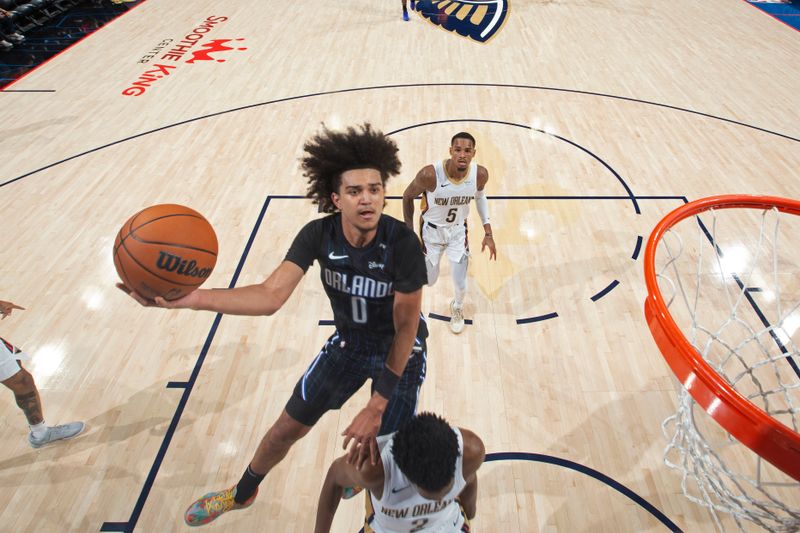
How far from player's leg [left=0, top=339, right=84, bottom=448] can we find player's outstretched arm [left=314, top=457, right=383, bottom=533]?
89.7 inches

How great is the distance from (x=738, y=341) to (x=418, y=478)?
358cm

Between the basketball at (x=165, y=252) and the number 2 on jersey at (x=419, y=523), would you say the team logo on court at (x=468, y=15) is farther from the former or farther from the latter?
the number 2 on jersey at (x=419, y=523)

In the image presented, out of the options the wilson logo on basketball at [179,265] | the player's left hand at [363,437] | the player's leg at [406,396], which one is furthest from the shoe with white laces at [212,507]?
the wilson logo on basketball at [179,265]

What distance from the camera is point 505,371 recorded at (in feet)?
12.6

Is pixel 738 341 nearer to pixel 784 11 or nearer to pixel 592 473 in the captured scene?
pixel 592 473

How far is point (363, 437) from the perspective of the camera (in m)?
2.07

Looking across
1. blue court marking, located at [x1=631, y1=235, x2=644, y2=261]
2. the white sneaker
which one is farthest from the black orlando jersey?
blue court marking, located at [x1=631, y1=235, x2=644, y2=261]

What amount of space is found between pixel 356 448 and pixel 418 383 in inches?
26.0

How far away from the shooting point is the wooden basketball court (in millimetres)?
3223

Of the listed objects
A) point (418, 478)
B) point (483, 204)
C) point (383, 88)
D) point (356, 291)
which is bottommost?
point (383, 88)

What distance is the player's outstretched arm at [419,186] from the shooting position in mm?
3900

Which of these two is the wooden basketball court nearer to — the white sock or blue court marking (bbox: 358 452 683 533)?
blue court marking (bbox: 358 452 683 533)

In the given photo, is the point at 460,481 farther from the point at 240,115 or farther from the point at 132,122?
the point at 132,122

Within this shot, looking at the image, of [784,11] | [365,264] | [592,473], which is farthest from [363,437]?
[784,11]
